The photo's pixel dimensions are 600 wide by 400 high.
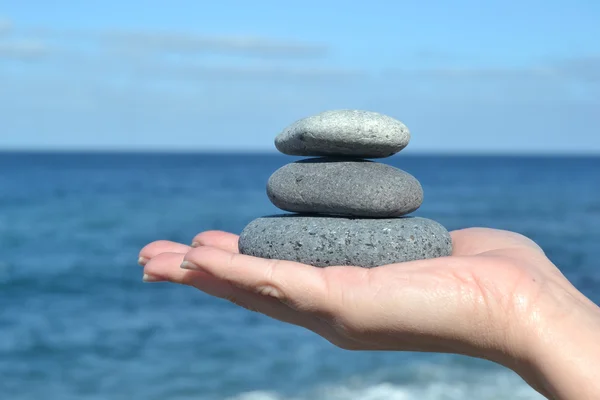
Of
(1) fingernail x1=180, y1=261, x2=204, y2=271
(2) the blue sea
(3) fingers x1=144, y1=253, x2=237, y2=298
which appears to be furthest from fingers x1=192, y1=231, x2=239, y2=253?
(2) the blue sea

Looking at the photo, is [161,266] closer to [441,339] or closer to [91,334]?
[441,339]

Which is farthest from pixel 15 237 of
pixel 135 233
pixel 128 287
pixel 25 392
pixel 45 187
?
pixel 45 187

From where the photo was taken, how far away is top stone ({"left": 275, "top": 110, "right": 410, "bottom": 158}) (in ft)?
12.0

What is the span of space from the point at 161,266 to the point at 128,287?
1045 centimetres

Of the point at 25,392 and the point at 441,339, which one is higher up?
the point at 441,339

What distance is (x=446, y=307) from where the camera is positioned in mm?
2730

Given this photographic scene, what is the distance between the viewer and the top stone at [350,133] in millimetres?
3643

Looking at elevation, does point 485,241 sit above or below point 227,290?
above

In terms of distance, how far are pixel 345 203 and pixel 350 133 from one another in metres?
0.38

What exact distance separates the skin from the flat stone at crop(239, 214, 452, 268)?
476 millimetres

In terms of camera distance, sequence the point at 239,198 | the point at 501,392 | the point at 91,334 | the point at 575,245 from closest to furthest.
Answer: the point at 501,392, the point at 91,334, the point at 575,245, the point at 239,198

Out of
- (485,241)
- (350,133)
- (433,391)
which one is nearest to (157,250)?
(350,133)

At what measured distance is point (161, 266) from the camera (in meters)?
3.25

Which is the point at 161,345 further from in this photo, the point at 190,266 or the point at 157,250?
the point at 190,266
